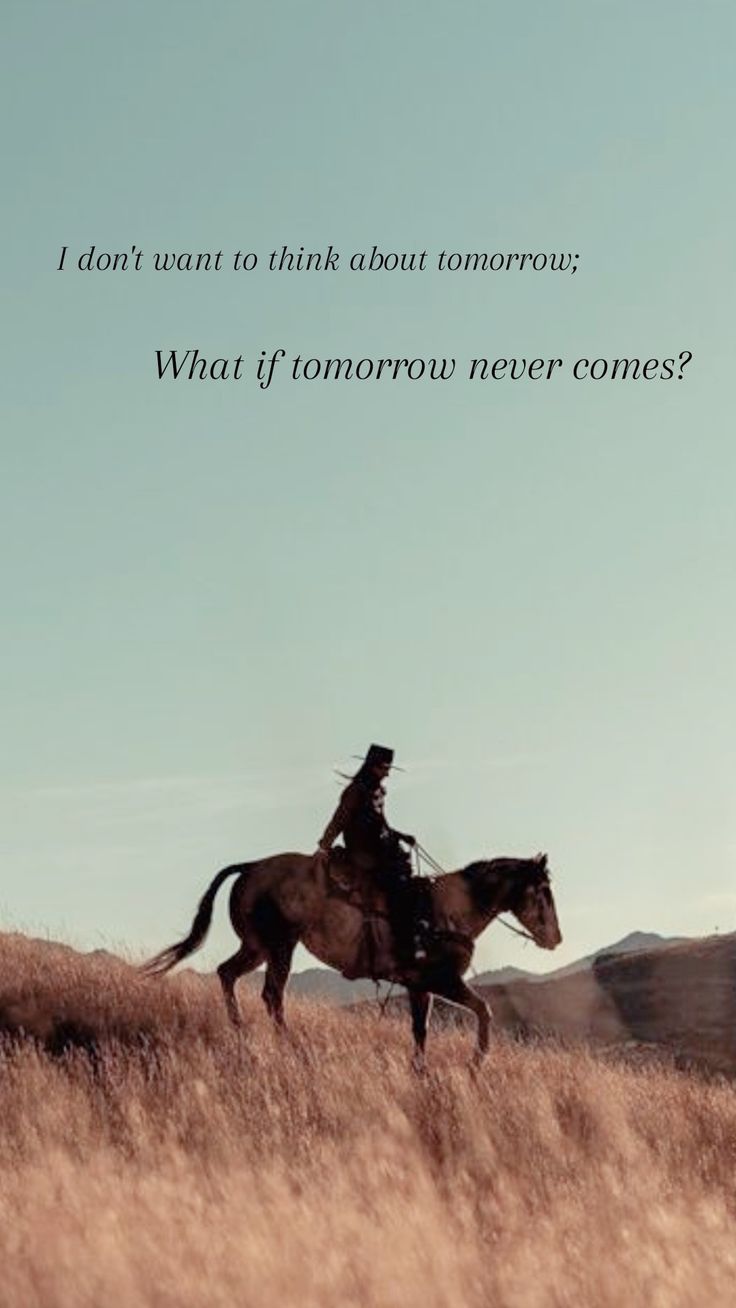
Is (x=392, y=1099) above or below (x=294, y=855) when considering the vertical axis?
below

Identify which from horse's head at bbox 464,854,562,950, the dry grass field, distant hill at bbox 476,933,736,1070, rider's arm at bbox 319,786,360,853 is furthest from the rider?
distant hill at bbox 476,933,736,1070

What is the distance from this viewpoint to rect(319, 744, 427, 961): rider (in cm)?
1511

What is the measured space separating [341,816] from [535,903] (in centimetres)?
196

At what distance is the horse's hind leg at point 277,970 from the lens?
15906mm

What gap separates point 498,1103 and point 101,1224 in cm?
475

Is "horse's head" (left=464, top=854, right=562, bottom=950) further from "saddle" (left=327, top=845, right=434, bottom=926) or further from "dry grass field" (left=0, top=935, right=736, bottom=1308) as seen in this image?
"dry grass field" (left=0, top=935, right=736, bottom=1308)

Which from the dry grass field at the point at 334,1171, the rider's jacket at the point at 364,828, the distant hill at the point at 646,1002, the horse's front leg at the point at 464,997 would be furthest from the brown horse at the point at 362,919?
the distant hill at the point at 646,1002

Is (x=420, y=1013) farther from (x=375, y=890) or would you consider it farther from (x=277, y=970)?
(x=277, y=970)

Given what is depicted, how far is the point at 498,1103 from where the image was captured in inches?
445

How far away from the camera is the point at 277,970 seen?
1594cm

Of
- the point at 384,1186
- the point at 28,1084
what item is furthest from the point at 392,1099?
the point at 384,1186

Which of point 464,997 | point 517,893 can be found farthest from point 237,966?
point 517,893

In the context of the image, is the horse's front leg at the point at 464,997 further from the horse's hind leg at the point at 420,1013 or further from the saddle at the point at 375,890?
the saddle at the point at 375,890

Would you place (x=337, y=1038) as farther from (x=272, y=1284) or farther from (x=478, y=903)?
(x=272, y=1284)
